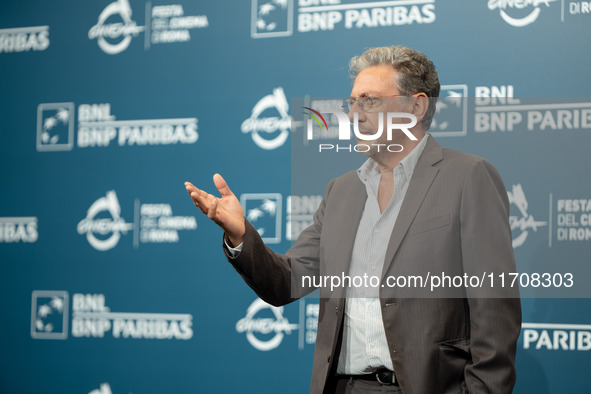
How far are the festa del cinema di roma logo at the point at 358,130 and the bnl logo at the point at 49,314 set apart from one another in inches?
90.3

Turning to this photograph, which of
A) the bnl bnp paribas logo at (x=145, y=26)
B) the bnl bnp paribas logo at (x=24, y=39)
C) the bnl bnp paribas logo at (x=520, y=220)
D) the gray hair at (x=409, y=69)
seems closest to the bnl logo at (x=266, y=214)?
the bnl bnp paribas logo at (x=145, y=26)

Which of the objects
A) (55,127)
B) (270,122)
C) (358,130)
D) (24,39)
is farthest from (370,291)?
(24,39)

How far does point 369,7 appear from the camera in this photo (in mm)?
3178

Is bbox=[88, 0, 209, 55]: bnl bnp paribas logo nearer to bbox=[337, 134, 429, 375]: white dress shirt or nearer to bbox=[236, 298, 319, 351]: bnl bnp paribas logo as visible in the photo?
bbox=[236, 298, 319, 351]: bnl bnp paribas logo

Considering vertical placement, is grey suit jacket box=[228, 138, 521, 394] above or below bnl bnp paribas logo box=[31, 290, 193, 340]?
above

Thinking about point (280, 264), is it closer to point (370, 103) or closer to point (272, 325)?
point (370, 103)

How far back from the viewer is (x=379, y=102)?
187cm

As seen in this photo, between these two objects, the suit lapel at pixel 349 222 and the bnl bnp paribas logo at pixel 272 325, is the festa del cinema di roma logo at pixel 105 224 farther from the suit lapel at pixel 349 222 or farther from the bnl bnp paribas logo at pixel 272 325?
the suit lapel at pixel 349 222

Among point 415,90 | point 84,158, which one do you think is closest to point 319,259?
point 415,90

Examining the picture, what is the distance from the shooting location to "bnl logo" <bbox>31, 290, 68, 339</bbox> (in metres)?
3.65

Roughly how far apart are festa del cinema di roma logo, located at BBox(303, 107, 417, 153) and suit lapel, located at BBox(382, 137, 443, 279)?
0.07 meters

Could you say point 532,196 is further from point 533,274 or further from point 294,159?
point 294,159

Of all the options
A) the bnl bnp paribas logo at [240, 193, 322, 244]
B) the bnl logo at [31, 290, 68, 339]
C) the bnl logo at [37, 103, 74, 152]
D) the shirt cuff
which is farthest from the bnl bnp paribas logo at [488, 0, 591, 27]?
the bnl logo at [31, 290, 68, 339]

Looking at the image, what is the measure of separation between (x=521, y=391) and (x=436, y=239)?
1.43 metres
